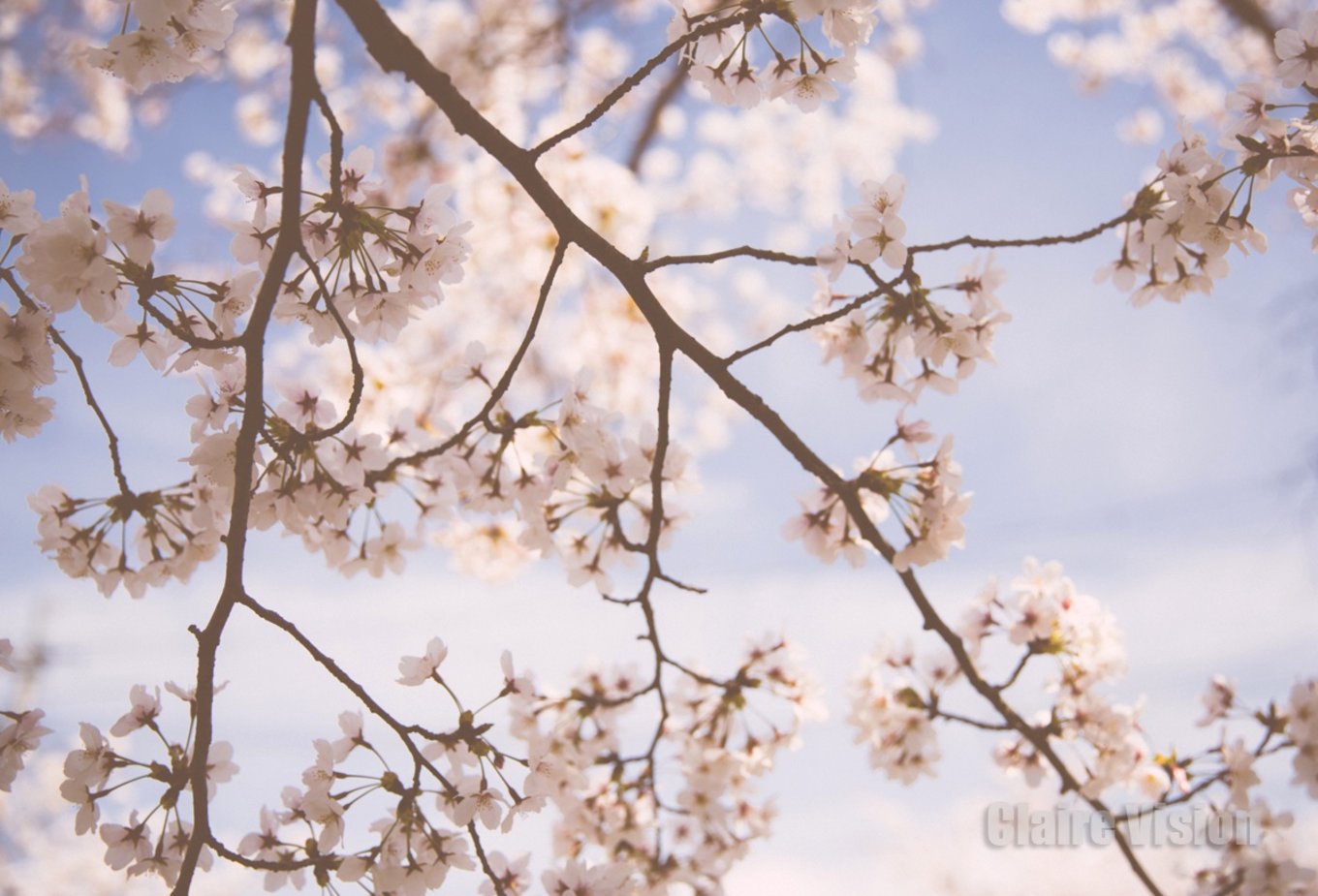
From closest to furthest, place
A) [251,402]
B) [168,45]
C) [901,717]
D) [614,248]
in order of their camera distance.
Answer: [251,402] < [168,45] < [614,248] < [901,717]

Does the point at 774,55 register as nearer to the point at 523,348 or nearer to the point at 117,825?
the point at 523,348

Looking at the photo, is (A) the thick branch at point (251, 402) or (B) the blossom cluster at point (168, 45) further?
(B) the blossom cluster at point (168, 45)

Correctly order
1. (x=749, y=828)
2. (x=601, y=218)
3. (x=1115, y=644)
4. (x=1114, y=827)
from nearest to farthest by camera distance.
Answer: (x=1114, y=827) < (x=1115, y=644) < (x=749, y=828) < (x=601, y=218)

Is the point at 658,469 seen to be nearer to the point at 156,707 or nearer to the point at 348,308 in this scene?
the point at 348,308

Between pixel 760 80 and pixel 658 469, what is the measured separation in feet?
3.58

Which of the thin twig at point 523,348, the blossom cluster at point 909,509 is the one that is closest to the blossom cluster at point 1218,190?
the blossom cluster at point 909,509

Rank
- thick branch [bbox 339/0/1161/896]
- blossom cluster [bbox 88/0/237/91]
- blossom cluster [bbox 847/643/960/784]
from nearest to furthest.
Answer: thick branch [bbox 339/0/1161/896], blossom cluster [bbox 88/0/237/91], blossom cluster [bbox 847/643/960/784]

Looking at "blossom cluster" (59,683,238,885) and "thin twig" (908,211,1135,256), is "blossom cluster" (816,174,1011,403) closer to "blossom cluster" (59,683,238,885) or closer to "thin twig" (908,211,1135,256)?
"thin twig" (908,211,1135,256)

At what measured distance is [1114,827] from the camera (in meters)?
2.60

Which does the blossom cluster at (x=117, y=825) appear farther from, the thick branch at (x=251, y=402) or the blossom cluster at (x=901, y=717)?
the blossom cluster at (x=901, y=717)

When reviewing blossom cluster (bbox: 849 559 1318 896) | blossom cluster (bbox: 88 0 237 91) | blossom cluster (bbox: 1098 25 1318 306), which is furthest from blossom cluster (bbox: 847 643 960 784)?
blossom cluster (bbox: 88 0 237 91)

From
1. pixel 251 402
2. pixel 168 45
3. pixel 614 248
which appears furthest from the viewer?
pixel 614 248

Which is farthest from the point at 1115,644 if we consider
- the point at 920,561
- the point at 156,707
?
the point at 156,707

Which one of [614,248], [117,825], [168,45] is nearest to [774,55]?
[614,248]
